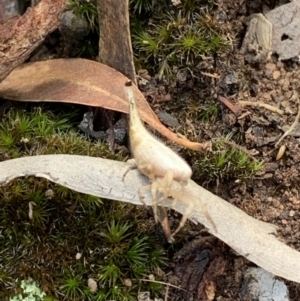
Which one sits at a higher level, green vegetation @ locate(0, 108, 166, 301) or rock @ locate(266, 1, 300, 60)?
rock @ locate(266, 1, 300, 60)

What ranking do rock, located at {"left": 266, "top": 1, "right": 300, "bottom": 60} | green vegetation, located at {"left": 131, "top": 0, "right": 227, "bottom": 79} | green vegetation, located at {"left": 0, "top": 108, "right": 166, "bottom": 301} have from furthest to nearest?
rock, located at {"left": 266, "top": 1, "right": 300, "bottom": 60}
green vegetation, located at {"left": 131, "top": 0, "right": 227, "bottom": 79}
green vegetation, located at {"left": 0, "top": 108, "right": 166, "bottom": 301}

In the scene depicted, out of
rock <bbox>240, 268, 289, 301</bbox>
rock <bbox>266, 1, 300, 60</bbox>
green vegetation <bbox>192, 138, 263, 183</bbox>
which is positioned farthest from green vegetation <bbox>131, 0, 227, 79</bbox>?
rock <bbox>240, 268, 289, 301</bbox>

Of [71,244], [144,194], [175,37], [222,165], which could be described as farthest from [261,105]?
[71,244]

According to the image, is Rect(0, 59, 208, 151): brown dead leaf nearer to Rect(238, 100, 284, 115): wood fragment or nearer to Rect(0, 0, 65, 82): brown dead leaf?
Rect(0, 0, 65, 82): brown dead leaf

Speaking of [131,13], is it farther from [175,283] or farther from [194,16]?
[175,283]

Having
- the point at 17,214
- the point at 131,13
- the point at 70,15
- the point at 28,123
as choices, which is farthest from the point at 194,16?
the point at 17,214

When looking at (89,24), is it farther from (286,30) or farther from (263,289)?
(263,289)
